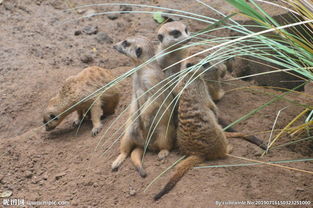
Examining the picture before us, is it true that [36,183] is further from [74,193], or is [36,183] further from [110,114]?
[110,114]

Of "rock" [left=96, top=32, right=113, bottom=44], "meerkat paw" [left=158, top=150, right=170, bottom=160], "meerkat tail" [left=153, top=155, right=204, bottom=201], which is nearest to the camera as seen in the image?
"meerkat tail" [left=153, top=155, right=204, bottom=201]

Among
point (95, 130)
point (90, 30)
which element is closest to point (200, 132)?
point (95, 130)

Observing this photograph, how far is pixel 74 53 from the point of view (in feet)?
14.3

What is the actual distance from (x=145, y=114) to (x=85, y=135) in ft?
2.87

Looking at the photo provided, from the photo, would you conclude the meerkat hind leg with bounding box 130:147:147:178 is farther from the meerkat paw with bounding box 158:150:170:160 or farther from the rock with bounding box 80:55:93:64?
the rock with bounding box 80:55:93:64

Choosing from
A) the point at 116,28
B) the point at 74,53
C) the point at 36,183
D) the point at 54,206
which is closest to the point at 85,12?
the point at 116,28

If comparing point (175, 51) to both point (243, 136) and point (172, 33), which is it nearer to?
point (172, 33)

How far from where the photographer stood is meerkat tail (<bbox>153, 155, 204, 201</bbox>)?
2.12 meters

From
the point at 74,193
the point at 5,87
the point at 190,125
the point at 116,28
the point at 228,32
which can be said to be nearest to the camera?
the point at 190,125

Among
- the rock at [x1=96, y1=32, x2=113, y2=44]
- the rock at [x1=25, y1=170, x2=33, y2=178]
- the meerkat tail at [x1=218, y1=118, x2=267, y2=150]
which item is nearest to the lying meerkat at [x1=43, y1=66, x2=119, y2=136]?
the rock at [x1=25, y1=170, x2=33, y2=178]

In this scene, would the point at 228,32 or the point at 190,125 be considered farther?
the point at 228,32

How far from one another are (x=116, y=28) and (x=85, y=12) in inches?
19.7

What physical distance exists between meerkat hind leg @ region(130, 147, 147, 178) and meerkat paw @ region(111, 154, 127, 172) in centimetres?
7

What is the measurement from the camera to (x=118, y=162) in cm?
255
